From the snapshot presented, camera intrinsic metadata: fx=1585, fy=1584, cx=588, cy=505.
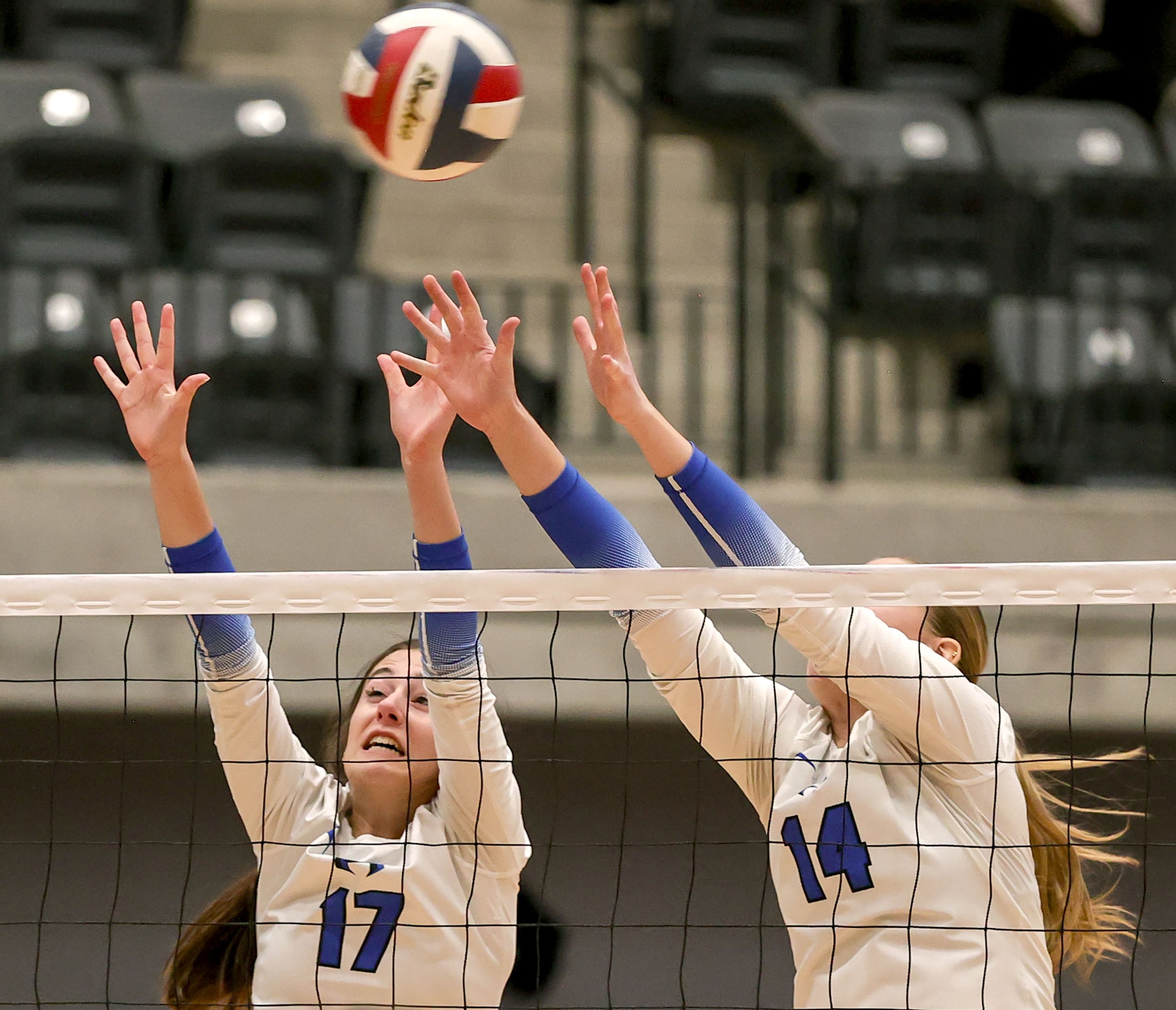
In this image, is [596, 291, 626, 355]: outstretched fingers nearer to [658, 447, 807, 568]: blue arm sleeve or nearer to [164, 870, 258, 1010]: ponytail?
[658, 447, 807, 568]: blue arm sleeve

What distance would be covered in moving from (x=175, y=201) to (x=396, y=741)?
4080 millimetres

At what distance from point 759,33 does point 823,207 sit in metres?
1.51

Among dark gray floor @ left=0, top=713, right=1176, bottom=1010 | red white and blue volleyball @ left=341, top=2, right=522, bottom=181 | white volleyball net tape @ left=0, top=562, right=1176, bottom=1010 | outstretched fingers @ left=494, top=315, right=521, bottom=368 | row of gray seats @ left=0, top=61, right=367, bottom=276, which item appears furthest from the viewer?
row of gray seats @ left=0, top=61, right=367, bottom=276

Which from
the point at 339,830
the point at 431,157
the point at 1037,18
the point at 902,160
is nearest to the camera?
the point at 339,830

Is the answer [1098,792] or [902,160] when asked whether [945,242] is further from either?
[1098,792]

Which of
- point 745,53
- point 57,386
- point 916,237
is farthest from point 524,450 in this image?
point 745,53

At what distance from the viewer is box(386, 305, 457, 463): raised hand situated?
263cm

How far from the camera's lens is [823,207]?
667cm

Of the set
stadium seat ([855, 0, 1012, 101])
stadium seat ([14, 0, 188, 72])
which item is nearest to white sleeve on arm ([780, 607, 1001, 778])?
stadium seat ([14, 0, 188, 72])

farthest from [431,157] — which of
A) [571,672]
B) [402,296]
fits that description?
[402,296]

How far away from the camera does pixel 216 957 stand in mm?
2916

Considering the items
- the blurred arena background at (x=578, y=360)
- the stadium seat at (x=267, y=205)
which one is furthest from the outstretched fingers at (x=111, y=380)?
the stadium seat at (x=267, y=205)

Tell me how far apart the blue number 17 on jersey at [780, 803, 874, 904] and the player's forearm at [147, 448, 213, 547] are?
1.14m

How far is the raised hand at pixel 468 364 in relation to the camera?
2.50 meters
